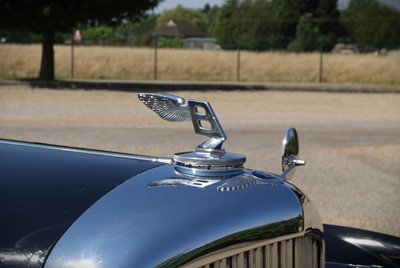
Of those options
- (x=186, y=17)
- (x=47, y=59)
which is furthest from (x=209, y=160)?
(x=186, y=17)

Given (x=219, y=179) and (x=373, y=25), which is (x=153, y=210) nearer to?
(x=219, y=179)

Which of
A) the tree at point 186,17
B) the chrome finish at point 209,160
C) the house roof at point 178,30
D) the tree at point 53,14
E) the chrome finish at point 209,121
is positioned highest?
the tree at point 186,17

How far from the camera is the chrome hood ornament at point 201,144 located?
1741mm

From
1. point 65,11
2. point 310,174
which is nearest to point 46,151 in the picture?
point 310,174

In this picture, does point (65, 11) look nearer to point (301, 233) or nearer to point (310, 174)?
point (310, 174)

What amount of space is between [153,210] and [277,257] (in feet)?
1.22

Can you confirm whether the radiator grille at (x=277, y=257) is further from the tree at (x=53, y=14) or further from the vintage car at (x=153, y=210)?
the tree at (x=53, y=14)

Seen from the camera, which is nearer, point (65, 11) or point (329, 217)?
point (329, 217)

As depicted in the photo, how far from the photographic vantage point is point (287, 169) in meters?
2.17

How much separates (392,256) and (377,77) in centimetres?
2909

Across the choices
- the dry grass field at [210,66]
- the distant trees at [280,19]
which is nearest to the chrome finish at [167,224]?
the dry grass field at [210,66]

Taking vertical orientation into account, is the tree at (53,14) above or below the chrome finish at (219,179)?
above

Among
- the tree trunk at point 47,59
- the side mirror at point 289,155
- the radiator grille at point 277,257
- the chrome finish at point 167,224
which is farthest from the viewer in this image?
the tree trunk at point 47,59

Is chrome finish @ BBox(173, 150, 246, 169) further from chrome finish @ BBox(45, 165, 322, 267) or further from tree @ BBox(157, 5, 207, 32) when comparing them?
tree @ BBox(157, 5, 207, 32)
